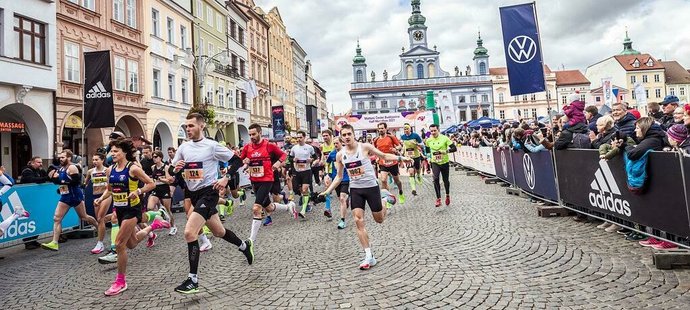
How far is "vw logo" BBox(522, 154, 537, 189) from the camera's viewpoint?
11006 mm

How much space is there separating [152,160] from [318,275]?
20.1 ft

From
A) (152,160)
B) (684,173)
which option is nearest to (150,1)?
(152,160)

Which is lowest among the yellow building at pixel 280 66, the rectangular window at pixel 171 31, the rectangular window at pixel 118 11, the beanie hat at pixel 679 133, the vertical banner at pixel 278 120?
the beanie hat at pixel 679 133

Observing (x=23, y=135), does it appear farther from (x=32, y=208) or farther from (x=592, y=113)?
(x=592, y=113)

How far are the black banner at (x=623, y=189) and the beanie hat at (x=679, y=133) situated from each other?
1.51ft

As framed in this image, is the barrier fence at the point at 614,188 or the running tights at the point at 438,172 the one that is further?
the running tights at the point at 438,172

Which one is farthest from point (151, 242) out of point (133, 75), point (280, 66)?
point (280, 66)

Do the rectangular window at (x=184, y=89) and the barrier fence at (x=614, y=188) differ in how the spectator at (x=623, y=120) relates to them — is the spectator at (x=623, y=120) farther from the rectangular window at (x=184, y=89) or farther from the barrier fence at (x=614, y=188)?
the rectangular window at (x=184, y=89)

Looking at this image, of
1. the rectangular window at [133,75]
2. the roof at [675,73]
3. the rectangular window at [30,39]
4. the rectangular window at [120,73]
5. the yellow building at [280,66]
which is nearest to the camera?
the rectangular window at [30,39]

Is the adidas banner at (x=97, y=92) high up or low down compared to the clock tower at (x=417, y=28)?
down

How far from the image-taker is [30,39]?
59.3 ft

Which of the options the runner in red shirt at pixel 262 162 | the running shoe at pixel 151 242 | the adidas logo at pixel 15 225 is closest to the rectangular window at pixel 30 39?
the adidas logo at pixel 15 225

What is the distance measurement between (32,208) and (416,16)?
122 m

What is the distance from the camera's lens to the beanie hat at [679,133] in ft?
19.5
